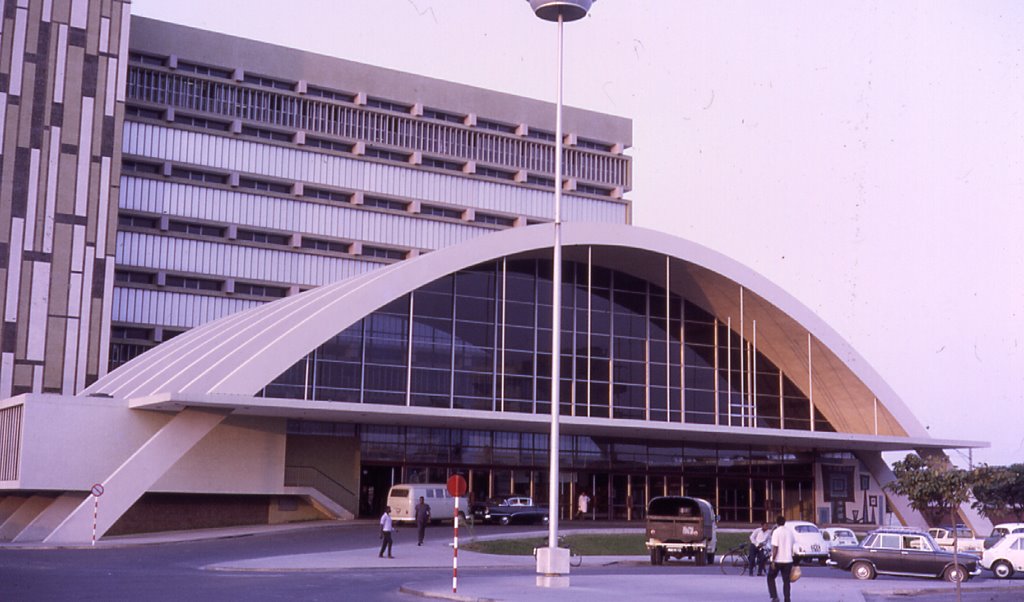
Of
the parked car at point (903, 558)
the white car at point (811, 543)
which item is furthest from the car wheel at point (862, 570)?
the white car at point (811, 543)

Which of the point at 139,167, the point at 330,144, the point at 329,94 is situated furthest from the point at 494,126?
the point at 139,167

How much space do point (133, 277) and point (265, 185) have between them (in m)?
9.98

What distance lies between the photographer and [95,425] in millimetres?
42719

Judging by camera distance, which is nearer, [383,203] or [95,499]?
[95,499]

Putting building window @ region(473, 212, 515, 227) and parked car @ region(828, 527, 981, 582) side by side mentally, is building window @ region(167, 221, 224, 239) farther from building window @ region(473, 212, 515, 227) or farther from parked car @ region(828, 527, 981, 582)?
parked car @ region(828, 527, 981, 582)

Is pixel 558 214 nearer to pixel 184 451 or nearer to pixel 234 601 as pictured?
pixel 234 601

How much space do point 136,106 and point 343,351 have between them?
32.7 meters

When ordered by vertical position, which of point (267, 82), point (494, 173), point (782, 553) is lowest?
point (782, 553)

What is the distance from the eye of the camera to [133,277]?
227 feet

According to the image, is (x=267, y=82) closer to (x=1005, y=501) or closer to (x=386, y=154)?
(x=386, y=154)

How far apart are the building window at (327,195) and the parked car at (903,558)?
1957 inches

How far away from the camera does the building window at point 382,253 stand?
252 ft

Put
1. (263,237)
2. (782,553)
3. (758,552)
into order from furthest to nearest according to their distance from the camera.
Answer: (263,237)
(758,552)
(782,553)

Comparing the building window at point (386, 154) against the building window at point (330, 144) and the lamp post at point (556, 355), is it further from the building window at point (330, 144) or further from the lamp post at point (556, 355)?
the lamp post at point (556, 355)
